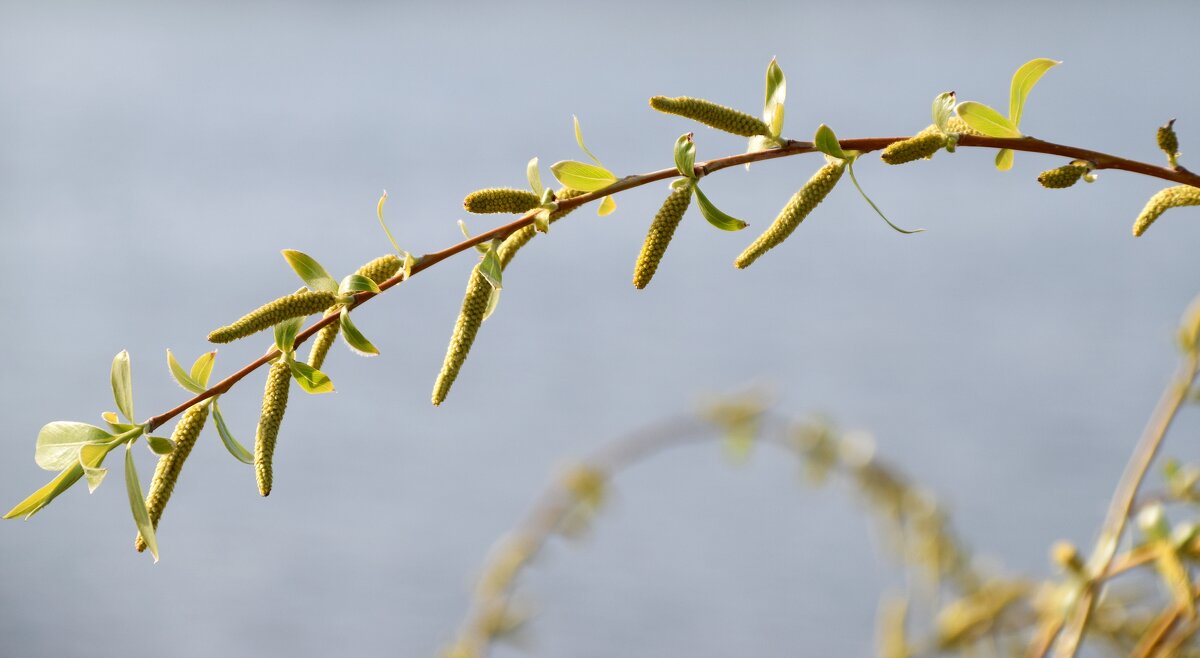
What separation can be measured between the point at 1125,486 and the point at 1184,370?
6 cm

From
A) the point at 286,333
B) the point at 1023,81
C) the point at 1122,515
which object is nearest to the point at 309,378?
the point at 286,333

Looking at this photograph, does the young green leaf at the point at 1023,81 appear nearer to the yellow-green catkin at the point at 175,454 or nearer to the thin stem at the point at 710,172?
the thin stem at the point at 710,172

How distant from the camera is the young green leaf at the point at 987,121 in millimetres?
307

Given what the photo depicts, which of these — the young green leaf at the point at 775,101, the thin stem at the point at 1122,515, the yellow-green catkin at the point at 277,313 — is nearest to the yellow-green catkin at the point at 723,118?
the young green leaf at the point at 775,101

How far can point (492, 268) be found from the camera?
0.29 m

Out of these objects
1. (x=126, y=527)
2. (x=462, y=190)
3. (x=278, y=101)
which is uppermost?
(x=278, y=101)

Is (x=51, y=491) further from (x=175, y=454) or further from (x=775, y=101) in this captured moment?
(x=775, y=101)

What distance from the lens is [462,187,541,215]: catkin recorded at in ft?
0.95

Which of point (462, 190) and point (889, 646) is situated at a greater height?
point (462, 190)

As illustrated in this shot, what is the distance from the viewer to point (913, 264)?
6328mm

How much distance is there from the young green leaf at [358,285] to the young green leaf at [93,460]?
0.23 ft

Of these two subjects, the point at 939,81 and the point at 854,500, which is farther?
→ the point at 939,81

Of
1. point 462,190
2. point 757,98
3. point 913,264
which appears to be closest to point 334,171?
point 462,190

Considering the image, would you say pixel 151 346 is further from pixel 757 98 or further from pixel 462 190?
pixel 757 98
